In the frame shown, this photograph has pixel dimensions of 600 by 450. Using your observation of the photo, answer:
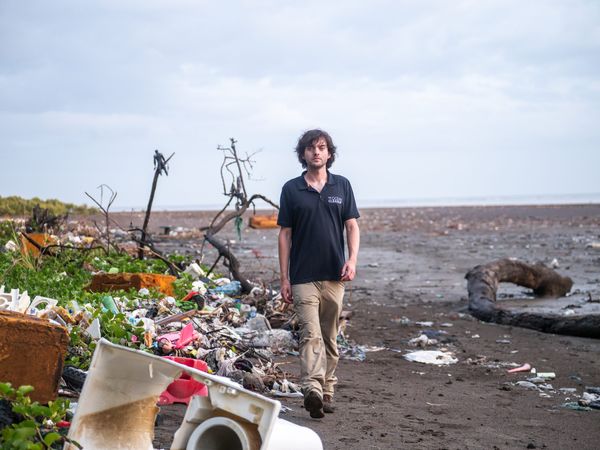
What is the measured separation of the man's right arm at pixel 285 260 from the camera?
16.3 ft

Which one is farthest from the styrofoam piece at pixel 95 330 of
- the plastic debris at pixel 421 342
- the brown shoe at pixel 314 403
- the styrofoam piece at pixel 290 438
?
the plastic debris at pixel 421 342

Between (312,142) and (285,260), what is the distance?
0.85m

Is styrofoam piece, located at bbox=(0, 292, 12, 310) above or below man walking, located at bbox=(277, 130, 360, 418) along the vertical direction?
below

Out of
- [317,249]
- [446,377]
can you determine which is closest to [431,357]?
[446,377]

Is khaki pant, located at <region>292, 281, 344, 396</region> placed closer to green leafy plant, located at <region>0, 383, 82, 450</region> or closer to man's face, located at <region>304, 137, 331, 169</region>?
Result: man's face, located at <region>304, 137, 331, 169</region>

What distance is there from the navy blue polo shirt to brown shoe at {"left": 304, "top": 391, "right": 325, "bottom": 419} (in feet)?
2.60

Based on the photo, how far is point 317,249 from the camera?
493 centimetres

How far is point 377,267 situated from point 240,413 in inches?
490

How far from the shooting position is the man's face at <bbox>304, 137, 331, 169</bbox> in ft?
16.2

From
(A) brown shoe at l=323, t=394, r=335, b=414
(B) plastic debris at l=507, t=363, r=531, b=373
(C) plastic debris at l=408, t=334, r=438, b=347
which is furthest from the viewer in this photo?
(C) plastic debris at l=408, t=334, r=438, b=347

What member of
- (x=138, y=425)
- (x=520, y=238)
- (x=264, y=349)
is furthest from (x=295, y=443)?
(x=520, y=238)

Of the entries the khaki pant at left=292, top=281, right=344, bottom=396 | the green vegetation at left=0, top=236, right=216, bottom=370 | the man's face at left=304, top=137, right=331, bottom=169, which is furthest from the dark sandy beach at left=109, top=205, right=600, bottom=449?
the man's face at left=304, top=137, right=331, bottom=169

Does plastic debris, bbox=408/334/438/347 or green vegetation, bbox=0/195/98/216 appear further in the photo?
green vegetation, bbox=0/195/98/216

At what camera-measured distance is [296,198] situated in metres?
4.97
